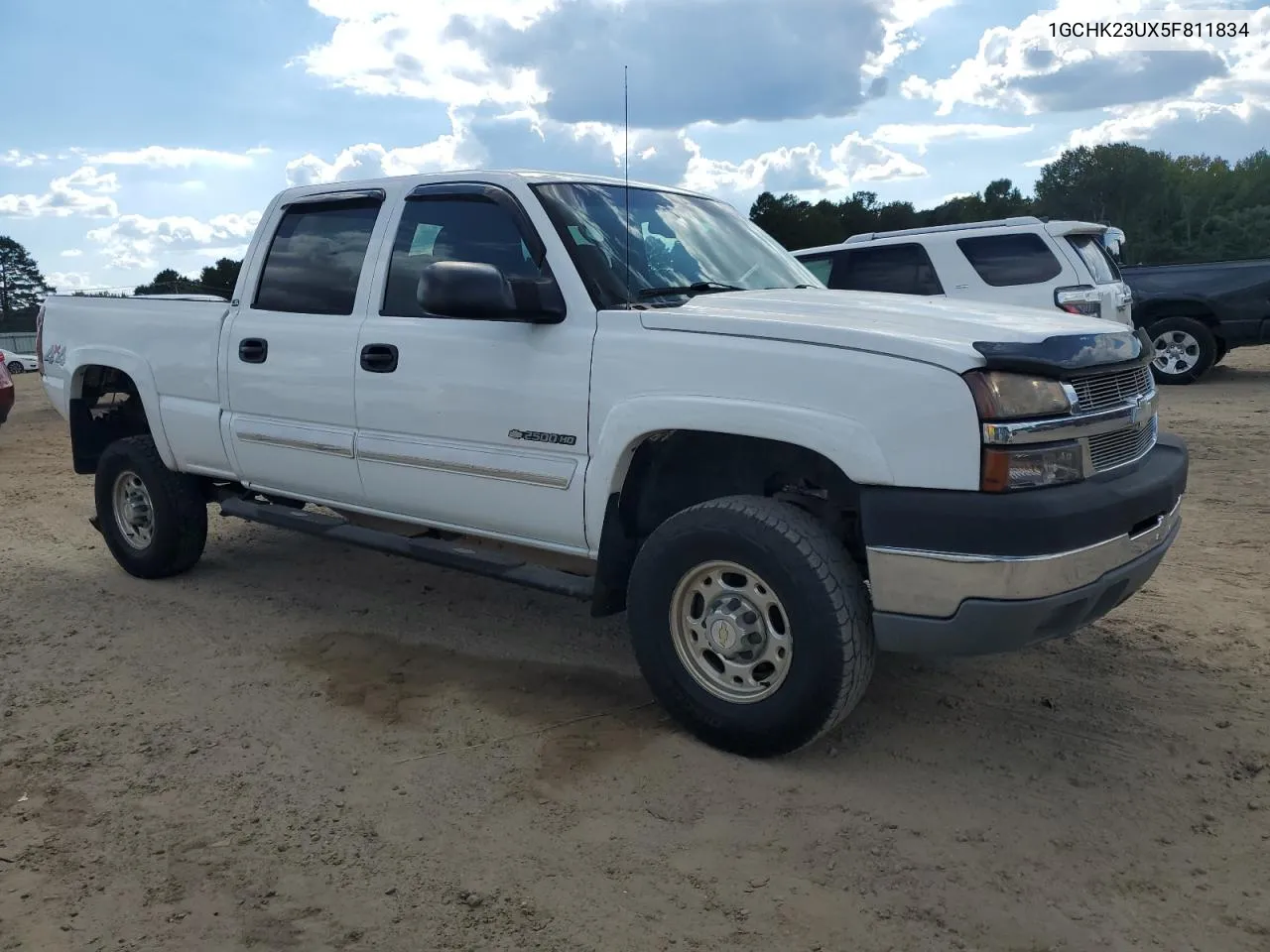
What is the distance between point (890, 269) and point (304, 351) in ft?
22.3

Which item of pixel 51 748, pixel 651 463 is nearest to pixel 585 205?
pixel 651 463

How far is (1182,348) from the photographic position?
43.5 feet

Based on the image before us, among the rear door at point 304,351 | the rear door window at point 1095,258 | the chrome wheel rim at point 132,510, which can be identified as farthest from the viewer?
the rear door window at point 1095,258

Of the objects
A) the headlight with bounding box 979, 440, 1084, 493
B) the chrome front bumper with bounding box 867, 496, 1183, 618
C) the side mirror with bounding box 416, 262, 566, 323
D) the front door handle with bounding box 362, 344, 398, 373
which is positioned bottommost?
the chrome front bumper with bounding box 867, 496, 1183, 618

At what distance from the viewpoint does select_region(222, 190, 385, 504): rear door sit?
15.3 ft

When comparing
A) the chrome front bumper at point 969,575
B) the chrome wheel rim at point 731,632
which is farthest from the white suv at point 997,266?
the chrome front bumper at point 969,575

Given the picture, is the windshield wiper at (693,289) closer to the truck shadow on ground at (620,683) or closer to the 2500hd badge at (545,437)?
the 2500hd badge at (545,437)

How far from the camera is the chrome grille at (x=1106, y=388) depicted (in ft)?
10.6

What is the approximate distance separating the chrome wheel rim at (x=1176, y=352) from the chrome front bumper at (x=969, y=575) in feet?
37.3

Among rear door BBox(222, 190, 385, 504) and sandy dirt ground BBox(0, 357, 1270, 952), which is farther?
rear door BBox(222, 190, 385, 504)

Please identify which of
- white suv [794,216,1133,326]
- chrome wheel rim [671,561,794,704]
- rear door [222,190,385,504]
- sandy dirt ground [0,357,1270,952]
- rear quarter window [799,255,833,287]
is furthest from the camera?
rear quarter window [799,255,833,287]

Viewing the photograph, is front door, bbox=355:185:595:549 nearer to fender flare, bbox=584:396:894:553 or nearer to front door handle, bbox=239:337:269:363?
fender flare, bbox=584:396:894:553

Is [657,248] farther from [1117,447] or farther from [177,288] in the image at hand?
[177,288]

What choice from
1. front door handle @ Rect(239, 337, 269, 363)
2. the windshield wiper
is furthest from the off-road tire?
the windshield wiper
